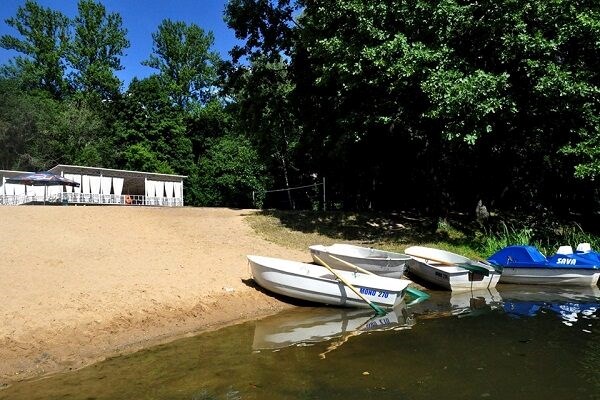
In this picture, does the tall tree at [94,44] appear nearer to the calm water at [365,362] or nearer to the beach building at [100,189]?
the beach building at [100,189]

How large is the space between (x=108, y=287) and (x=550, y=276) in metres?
11.6

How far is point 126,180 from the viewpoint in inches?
1662

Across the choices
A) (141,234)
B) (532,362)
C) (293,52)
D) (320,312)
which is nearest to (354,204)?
(293,52)

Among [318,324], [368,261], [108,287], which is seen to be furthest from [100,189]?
[318,324]

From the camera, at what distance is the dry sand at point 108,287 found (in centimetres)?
843

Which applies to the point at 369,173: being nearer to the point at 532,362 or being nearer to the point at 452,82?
the point at 452,82

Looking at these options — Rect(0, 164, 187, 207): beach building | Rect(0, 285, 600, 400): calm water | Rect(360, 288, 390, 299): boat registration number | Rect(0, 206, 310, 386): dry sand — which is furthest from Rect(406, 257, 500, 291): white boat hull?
Rect(0, 164, 187, 207): beach building

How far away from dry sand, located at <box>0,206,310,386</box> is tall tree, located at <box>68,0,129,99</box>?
4778 centimetres

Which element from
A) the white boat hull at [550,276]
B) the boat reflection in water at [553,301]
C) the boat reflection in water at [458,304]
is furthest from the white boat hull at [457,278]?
the white boat hull at [550,276]

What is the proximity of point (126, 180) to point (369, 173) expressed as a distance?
22.6 metres

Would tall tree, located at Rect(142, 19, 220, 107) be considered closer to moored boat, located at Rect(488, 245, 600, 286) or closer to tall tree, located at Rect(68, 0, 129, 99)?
tall tree, located at Rect(68, 0, 129, 99)

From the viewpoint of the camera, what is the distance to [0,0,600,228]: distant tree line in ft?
51.5

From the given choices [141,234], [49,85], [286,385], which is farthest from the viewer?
[49,85]

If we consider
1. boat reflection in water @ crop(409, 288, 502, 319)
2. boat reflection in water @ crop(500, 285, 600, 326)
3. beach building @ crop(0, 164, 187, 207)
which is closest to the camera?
boat reflection in water @ crop(500, 285, 600, 326)
